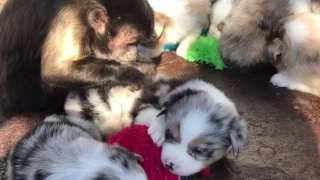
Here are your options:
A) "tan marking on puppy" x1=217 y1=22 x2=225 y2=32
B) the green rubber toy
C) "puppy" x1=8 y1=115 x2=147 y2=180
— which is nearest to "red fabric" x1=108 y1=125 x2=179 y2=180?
"puppy" x1=8 y1=115 x2=147 y2=180

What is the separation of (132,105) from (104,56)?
1.28 ft

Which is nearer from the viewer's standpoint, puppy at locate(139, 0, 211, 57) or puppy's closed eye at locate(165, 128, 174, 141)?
puppy's closed eye at locate(165, 128, 174, 141)

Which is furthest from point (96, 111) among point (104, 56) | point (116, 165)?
point (116, 165)

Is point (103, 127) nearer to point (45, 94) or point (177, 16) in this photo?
point (45, 94)

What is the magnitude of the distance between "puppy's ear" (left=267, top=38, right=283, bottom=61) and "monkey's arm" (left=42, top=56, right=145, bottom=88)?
136cm

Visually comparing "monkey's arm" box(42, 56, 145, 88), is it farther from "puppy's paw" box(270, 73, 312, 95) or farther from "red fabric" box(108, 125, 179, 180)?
"puppy's paw" box(270, 73, 312, 95)

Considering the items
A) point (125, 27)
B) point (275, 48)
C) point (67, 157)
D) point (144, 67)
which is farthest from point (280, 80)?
point (67, 157)

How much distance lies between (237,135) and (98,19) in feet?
3.91

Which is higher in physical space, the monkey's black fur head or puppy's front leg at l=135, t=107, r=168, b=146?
the monkey's black fur head

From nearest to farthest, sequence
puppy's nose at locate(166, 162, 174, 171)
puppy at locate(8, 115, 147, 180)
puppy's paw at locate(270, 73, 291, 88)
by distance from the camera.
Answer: puppy at locate(8, 115, 147, 180) < puppy's nose at locate(166, 162, 174, 171) < puppy's paw at locate(270, 73, 291, 88)

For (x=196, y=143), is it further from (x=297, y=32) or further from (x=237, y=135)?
(x=297, y=32)

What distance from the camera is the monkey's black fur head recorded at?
3.51 meters

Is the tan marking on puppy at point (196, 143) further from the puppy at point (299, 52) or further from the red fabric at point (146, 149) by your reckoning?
the puppy at point (299, 52)

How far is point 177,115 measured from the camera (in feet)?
10.3
